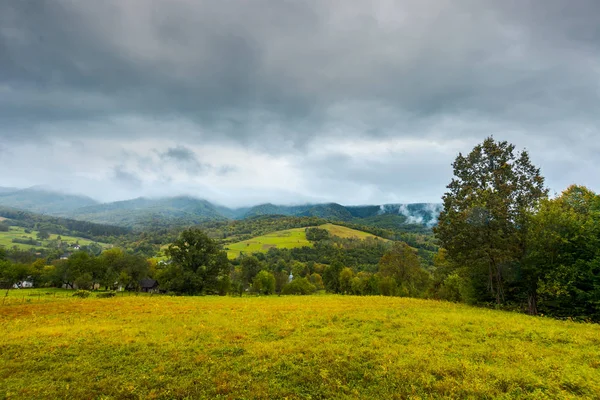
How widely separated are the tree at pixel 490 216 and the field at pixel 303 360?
8006 millimetres

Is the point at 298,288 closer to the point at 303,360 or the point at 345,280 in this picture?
the point at 345,280

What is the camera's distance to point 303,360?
423 inches

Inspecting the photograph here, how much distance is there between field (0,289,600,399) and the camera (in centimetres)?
860

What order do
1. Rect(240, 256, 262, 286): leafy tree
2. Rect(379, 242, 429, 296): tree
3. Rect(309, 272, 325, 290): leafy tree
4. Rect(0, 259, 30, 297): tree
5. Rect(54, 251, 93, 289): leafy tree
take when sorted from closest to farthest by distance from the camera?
Rect(379, 242, 429, 296): tree < Rect(0, 259, 30, 297): tree < Rect(54, 251, 93, 289): leafy tree < Rect(240, 256, 262, 286): leafy tree < Rect(309, 272, 325, 290): leafy tree

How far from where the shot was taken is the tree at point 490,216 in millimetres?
24031

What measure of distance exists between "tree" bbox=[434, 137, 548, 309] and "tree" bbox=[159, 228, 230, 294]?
140ft

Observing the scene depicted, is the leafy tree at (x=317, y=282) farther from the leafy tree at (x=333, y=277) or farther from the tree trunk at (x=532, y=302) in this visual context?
the tree trunk at (x=532, y=302)

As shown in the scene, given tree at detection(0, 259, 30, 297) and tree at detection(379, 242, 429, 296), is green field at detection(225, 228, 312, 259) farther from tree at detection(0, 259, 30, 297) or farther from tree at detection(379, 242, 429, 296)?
tree at detection(379, 242, 429, 296)

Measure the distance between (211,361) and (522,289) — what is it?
28786 millimetres

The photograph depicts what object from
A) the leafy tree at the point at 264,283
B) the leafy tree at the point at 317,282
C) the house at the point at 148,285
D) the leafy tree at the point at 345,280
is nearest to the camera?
the leafy tree at the point at 264,283

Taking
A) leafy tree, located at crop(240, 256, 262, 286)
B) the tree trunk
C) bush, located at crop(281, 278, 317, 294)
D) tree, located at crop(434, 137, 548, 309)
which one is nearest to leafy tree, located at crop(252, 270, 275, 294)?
bush, located at crop(281, 278, 317, 294)

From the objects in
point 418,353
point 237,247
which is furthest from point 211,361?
point 237,247

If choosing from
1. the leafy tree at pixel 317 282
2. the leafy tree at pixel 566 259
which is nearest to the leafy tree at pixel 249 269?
the leafy tree at pixel 317 282

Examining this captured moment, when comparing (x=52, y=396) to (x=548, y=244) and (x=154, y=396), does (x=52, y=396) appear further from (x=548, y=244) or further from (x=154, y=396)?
(x=548, y=244)
